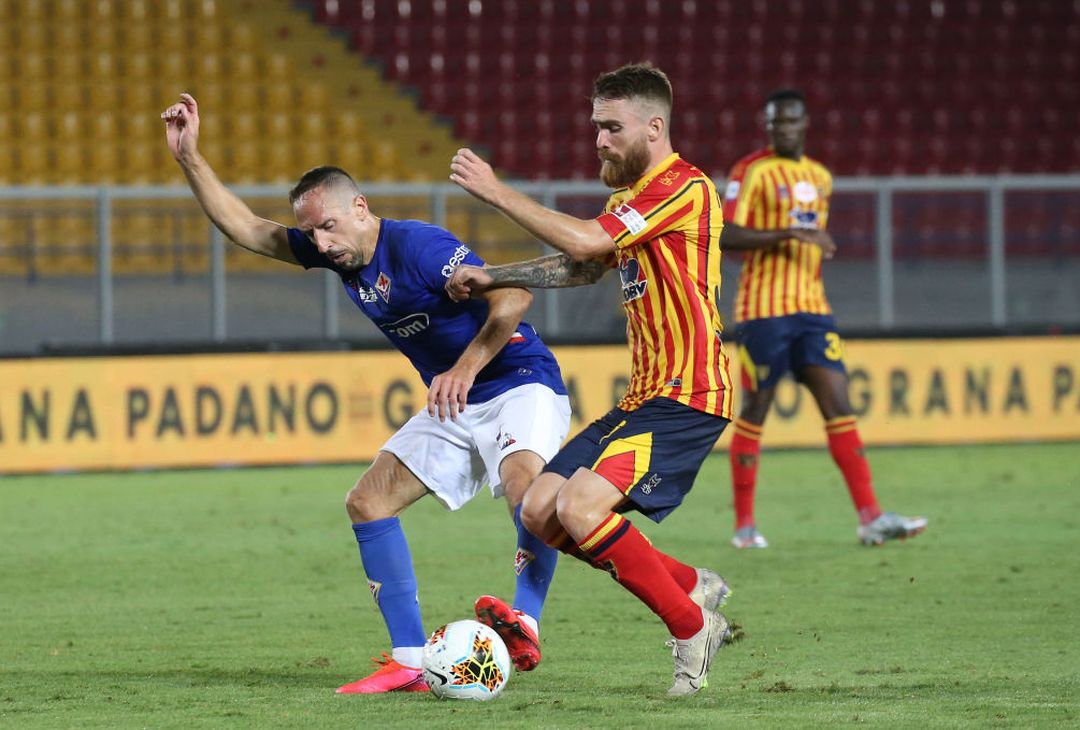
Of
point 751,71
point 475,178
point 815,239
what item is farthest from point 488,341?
point 751,71

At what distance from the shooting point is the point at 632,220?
4.93m

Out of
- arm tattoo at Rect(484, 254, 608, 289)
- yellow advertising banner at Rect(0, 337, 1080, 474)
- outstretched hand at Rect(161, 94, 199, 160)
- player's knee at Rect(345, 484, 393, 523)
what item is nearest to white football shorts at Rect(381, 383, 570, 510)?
player's knee at Rect(345, 484, 393, 523)

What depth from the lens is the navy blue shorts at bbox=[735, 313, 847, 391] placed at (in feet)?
28.3

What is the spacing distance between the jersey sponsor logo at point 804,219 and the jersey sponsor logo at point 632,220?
4.05 metres

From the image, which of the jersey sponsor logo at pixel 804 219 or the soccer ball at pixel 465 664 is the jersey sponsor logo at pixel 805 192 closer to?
the jersey sponsor logo at pixel 804 219

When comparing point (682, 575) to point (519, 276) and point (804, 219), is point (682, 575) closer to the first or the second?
point (519, 276)

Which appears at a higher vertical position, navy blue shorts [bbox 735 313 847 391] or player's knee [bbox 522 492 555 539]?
navy blue shorts [bbox 735 313 847 391]

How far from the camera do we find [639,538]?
→ 498cm

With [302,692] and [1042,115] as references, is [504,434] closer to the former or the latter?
[302,692]

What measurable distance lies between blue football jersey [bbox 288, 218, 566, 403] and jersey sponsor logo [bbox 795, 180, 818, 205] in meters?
3.39

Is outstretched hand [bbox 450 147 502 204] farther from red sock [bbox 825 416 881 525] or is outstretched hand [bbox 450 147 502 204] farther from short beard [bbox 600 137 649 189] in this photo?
red sock [bbox 825 416 881 525]

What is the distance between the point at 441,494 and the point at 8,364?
24.0ft

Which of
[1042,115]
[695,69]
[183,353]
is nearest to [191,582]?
[183,353]

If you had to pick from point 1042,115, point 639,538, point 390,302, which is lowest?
point 639,538
